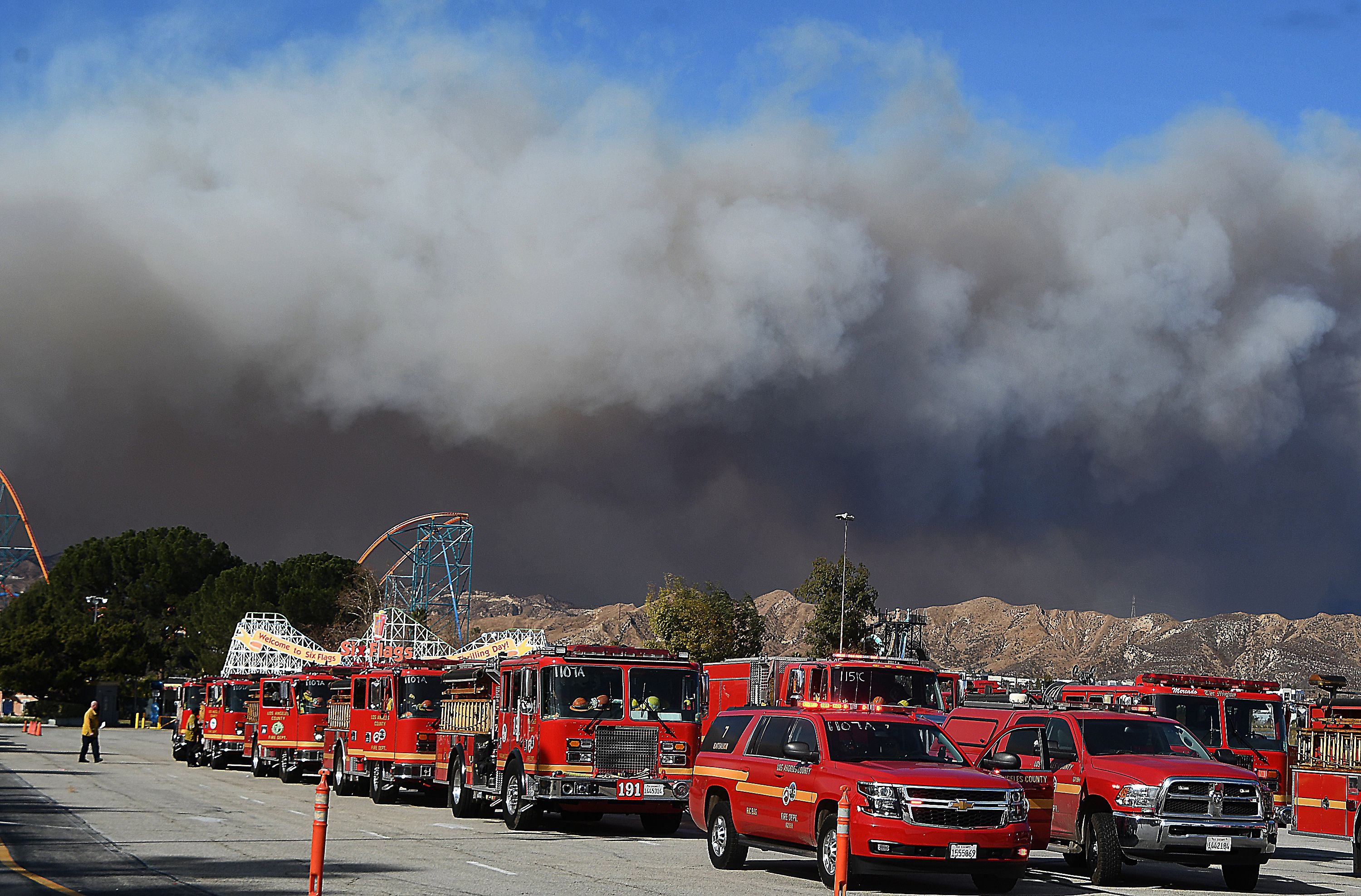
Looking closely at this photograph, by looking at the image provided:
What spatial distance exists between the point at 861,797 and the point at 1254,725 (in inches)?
474

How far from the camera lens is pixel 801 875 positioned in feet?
59.1

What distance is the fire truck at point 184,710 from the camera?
164 feet

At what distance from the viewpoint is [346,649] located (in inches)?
3002

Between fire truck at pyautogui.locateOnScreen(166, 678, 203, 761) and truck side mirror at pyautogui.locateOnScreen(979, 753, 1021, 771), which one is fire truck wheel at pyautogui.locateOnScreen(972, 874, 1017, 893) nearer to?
truck side mirror at pyautogui.locateOnScreen(979, 753, 1021, 771)

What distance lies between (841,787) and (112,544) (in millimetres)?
128506

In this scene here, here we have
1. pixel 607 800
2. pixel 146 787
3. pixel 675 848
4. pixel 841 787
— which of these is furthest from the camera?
A: pixel 146 787

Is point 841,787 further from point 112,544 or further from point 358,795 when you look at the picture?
point 112,544

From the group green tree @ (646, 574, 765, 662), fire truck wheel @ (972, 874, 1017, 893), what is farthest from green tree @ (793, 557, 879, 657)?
fire truck wheel @ (972, 874, 1017, 893)

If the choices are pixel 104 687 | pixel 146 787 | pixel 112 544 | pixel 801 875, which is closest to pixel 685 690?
pixel 801 875

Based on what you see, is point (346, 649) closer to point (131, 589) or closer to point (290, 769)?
point (290, 769)

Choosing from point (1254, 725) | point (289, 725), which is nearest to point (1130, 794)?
point (1254, 725)

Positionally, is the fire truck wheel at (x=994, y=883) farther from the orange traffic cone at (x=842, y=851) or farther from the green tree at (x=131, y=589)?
the green tree at (x=131, y=589)

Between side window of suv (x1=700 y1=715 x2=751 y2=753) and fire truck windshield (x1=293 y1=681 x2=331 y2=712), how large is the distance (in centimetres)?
2213

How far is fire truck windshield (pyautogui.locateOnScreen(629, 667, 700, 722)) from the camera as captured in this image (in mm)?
24219
